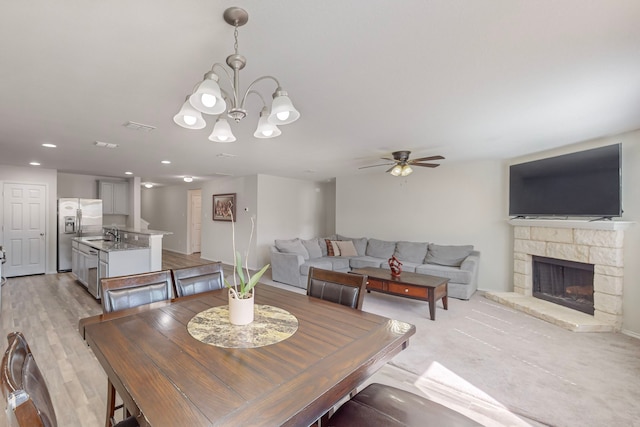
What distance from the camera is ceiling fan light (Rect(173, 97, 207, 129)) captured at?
4.97 ft

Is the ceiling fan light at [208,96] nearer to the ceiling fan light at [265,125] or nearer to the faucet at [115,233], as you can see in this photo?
the ceiling fan light at [265,125]

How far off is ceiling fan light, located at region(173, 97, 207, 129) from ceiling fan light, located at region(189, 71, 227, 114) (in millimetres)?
135

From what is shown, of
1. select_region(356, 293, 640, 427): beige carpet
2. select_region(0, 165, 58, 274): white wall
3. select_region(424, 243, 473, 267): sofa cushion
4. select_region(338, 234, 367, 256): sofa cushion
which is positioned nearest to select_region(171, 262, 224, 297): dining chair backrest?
select_region(356, 293, 640, 427): beige carpet

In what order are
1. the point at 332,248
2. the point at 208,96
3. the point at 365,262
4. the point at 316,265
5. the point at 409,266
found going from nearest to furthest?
the point at 208,96
the point at 409,266
the point at 316,265
the point at 365,262
the point at 332,248

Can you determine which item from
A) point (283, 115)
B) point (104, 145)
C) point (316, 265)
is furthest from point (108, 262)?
point (283, 115)

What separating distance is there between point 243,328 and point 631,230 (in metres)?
4.47

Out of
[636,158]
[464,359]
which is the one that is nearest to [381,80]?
[464,359]

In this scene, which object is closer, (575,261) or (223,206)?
(575,261)

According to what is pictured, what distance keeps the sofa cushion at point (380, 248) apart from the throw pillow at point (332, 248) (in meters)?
0.69

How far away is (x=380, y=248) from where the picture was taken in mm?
6027

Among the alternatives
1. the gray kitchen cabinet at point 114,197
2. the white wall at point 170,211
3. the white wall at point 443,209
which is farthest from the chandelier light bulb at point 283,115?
the gray kitchen cabinet at point 114,197

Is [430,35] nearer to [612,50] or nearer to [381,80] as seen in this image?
[381,80]

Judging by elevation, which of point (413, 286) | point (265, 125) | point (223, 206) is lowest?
point (413, 286)

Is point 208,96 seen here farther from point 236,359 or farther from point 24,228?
point 24,228
